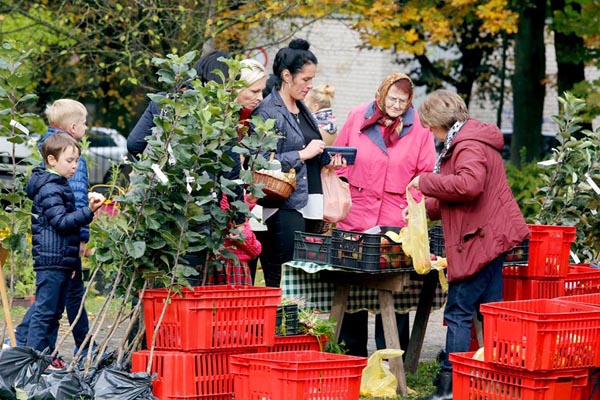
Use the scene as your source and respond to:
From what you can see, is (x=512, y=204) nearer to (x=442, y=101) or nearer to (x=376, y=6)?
(x=442, y=101)

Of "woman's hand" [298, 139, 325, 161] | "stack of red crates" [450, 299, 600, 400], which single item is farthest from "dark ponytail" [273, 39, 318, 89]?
"stack of red crates" [450, 299, 600, 400]

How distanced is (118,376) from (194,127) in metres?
1.36

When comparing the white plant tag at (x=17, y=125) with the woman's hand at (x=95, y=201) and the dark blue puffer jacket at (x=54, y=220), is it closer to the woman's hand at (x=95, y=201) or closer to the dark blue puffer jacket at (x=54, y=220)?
the dark blue puffer jacket at (x=54, y=220)

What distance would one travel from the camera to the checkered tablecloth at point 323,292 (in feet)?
24.8

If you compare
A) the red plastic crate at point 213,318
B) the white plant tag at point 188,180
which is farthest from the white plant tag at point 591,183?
the white plant tag at point 188,180

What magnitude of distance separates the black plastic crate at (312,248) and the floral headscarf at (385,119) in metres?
1.08

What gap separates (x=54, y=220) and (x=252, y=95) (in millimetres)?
1437

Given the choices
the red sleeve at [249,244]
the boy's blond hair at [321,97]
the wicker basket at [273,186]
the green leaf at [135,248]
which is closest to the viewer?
the green leaf at [135,248]

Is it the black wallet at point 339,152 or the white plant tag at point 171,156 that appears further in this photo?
the black wallet at point 339,152

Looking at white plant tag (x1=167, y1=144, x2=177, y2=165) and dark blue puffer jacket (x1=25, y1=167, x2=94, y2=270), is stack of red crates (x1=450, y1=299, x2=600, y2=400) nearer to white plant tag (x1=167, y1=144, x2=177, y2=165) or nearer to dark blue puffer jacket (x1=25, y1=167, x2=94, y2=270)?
white plant tag (x1=167, y1=144, x2=177, y2=165)

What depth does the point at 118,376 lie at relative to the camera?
6262 mm

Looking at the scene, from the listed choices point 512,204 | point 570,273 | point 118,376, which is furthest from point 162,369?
point 570,273

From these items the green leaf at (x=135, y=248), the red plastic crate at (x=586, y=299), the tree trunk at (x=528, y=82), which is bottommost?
the red plastic crate at (x=586, y=299)

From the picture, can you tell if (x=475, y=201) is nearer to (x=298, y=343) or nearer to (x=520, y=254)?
(x=520, y=254)
